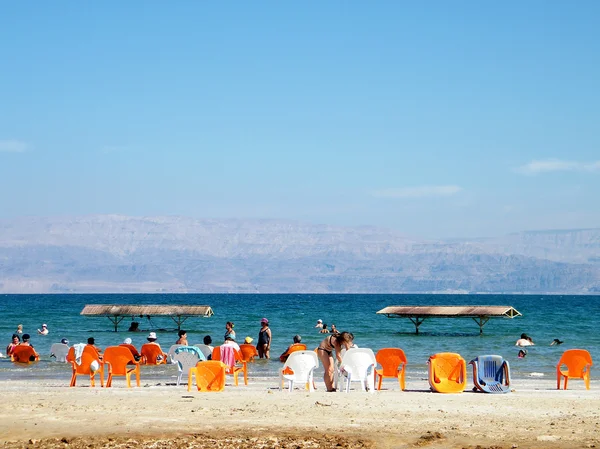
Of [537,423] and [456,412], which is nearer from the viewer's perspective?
[537,423]

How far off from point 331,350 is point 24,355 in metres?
12.0

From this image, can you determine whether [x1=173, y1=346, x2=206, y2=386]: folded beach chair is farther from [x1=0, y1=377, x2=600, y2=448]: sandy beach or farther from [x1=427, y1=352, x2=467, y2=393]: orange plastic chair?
[x1=427, y1=352, x2=467, y2=393]: orange plastic chair

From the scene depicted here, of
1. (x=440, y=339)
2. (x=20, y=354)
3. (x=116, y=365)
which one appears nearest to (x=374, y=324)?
(x=440, y=339)

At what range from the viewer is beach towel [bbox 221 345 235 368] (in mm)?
19812

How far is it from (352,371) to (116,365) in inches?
193

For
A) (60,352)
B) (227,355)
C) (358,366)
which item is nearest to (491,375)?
(358,366)

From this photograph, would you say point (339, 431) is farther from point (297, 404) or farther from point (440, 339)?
point (440, 339)

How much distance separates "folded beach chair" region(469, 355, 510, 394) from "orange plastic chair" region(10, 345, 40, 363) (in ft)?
45.4

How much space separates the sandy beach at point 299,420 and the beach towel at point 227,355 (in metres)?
2.77

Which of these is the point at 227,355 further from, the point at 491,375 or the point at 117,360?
the point at 491,375

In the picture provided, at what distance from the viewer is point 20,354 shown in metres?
26.1

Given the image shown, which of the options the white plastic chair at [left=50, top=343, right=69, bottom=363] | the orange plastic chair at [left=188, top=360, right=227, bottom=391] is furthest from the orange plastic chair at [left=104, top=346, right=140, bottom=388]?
the white plastic chair at [left=50, top=343, right=69, bottom=363]

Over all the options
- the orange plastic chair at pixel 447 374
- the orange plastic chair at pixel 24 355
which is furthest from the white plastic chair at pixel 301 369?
the orange plastic chair at pixel 24 355

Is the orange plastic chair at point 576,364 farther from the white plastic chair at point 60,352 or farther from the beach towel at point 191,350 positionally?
the white plastic chair at point 60,352
